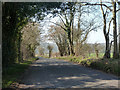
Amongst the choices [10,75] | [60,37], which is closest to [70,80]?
[10,75]

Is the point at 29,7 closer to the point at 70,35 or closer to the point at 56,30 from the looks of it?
the point at 70,35

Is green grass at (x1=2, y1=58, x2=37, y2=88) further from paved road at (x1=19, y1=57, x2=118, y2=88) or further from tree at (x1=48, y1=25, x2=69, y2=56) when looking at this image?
tree at (x1=48, y1=25, x2=69, y2=56)

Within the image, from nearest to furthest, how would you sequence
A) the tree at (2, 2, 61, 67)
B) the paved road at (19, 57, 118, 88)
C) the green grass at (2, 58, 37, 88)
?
the paved road at (19, 57, 118, 88)
the green grass at (2, 58, 37, 88)
the tree at (2, 2, 61, 67)

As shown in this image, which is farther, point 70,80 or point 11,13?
point 11,13

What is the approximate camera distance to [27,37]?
28.2 m

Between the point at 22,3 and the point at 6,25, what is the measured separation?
6.81 feet

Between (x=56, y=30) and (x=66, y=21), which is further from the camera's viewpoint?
(x=56, y=30)

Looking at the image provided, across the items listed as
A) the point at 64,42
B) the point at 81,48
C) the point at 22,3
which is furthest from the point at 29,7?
the point at 64,42

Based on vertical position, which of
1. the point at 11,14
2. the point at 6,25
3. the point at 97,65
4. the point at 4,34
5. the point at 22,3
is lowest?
the point at 97,65

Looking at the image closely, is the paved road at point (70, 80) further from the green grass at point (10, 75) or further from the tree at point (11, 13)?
the tree at point (11, 13)

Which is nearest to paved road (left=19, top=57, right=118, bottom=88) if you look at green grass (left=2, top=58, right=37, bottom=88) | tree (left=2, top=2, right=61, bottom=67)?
green grass (left=2, top=58, right=37, bottom=88)

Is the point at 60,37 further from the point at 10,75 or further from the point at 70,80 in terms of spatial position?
the point at 70,80

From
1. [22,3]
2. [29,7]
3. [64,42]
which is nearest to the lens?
[22,3]

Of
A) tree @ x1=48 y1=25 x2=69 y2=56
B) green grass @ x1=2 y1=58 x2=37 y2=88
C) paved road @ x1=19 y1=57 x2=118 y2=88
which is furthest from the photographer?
tree @ x1=48 y1=25 x2=69 y2=56
